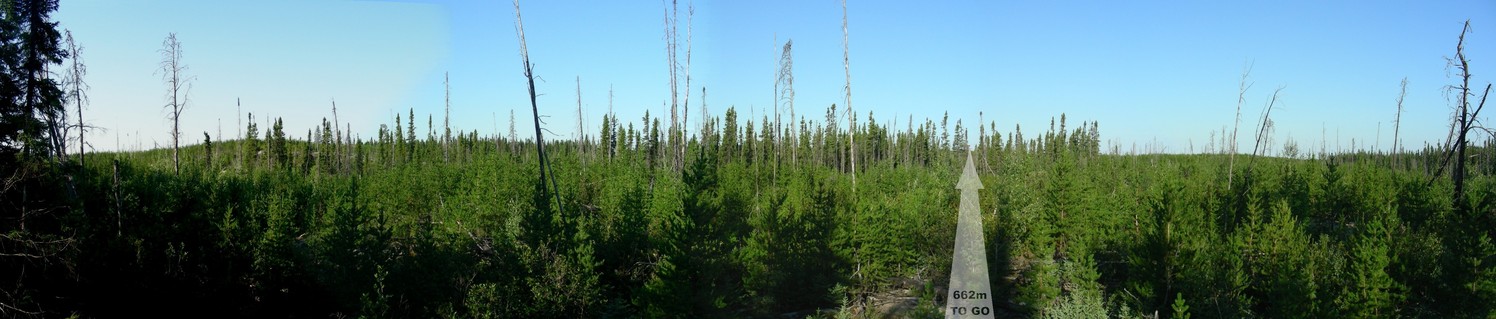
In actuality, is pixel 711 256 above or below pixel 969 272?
above

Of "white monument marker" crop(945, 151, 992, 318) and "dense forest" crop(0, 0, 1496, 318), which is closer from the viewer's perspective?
"dense forest" crop(0, 0, 1496, 318)

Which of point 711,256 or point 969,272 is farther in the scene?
point 969,272

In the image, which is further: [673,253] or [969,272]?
[969,272]

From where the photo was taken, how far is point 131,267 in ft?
64.6

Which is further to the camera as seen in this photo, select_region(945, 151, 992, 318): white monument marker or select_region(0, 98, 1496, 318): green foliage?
select_region(945, 151, 992, 318): white monument marker

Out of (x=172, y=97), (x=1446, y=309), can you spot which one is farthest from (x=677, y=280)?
(x=172, y=97)

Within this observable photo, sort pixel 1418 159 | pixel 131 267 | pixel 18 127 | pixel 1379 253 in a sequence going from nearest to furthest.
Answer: pixel 1379 253, pixel 18 127, pixel 131 267, pixel 1418 159

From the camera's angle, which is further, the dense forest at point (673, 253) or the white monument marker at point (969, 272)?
the white monument marker at point (969, 272)

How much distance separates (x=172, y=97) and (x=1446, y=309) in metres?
42.3

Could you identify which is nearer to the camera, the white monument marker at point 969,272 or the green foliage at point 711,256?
the green foliage at point 711,256

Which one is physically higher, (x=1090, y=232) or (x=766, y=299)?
(x=1090, y=232)

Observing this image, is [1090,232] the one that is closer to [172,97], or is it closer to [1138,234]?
[1138,234]

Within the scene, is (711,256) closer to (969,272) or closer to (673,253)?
(673,253)

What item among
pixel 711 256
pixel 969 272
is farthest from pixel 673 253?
pixel 969 272
